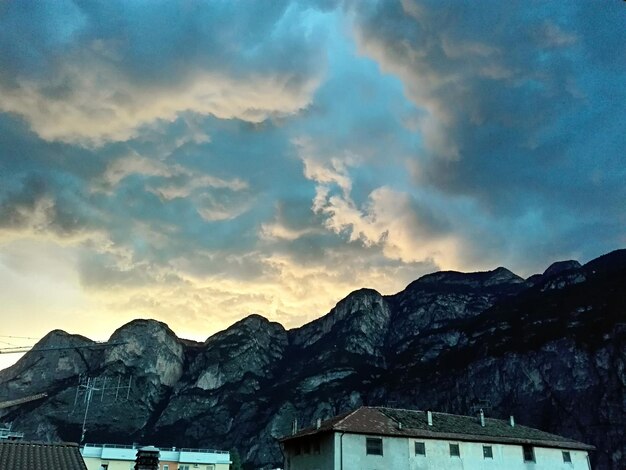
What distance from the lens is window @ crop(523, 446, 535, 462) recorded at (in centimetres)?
4797

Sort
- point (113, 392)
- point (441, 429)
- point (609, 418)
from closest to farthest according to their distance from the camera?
1. point (441, 429)
2. point (609, 418)
3. point (113, 392)

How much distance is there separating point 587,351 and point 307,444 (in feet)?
372

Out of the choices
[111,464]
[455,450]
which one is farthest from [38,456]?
[111,464]

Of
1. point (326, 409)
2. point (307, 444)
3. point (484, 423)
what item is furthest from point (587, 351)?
point (307, 444)

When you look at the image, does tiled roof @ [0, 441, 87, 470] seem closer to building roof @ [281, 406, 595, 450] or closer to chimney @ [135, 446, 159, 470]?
chimney @ [135, 446, 159, 470]

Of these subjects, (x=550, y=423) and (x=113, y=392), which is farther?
(x=113, y=392)

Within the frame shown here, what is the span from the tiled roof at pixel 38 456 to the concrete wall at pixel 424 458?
24.4m

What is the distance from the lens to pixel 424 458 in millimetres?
44844

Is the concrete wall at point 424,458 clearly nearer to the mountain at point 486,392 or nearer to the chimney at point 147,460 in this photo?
the chimney at point 147,460

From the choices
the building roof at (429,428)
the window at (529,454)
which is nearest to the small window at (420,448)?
the building roof at (429,428)

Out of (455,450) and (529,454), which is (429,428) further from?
(529,454)

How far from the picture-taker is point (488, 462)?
152 ft

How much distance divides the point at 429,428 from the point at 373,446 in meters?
6.26

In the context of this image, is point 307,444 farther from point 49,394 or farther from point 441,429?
point 49,394
